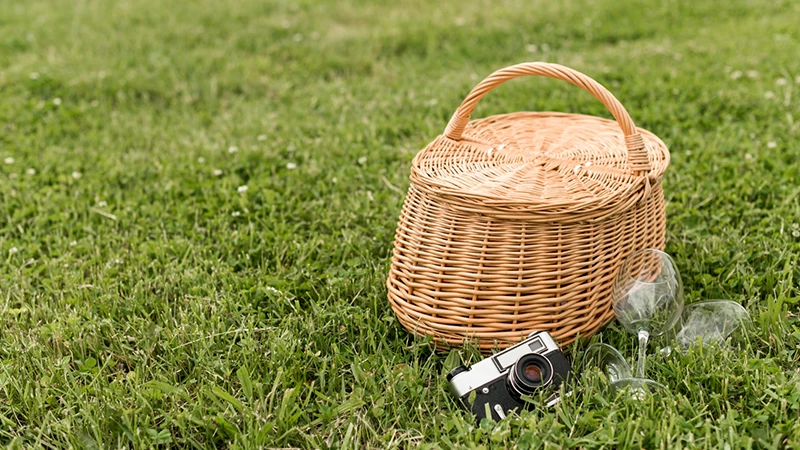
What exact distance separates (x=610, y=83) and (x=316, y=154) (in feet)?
7.07

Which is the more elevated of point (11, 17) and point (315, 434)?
point (11, 17)

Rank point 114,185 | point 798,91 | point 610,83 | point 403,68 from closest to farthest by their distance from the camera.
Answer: point 114,185 → point 798,91 → point 610,83 → point 403,68

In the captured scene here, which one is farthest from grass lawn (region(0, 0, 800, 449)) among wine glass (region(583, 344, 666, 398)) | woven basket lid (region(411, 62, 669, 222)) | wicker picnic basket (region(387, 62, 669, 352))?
woven basket lid (region(411, 62, 669, 222))

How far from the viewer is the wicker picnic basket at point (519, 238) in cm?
209

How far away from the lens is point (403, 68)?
542cm

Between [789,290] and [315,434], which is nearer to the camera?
[315,434]

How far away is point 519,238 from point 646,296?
0.43 m

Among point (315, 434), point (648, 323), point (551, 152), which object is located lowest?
point (315, 434)

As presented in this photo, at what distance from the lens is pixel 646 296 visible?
205 cm

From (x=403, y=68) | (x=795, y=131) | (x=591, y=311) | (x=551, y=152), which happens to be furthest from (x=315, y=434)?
(x=403, y=68)

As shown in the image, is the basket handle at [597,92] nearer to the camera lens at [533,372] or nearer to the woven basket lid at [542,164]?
the woven basket lid at [542,164]

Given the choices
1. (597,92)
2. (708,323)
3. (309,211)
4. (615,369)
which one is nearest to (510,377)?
(615,369)

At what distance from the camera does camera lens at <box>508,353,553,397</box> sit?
1933 mm

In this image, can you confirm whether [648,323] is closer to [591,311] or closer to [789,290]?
[591,311]
